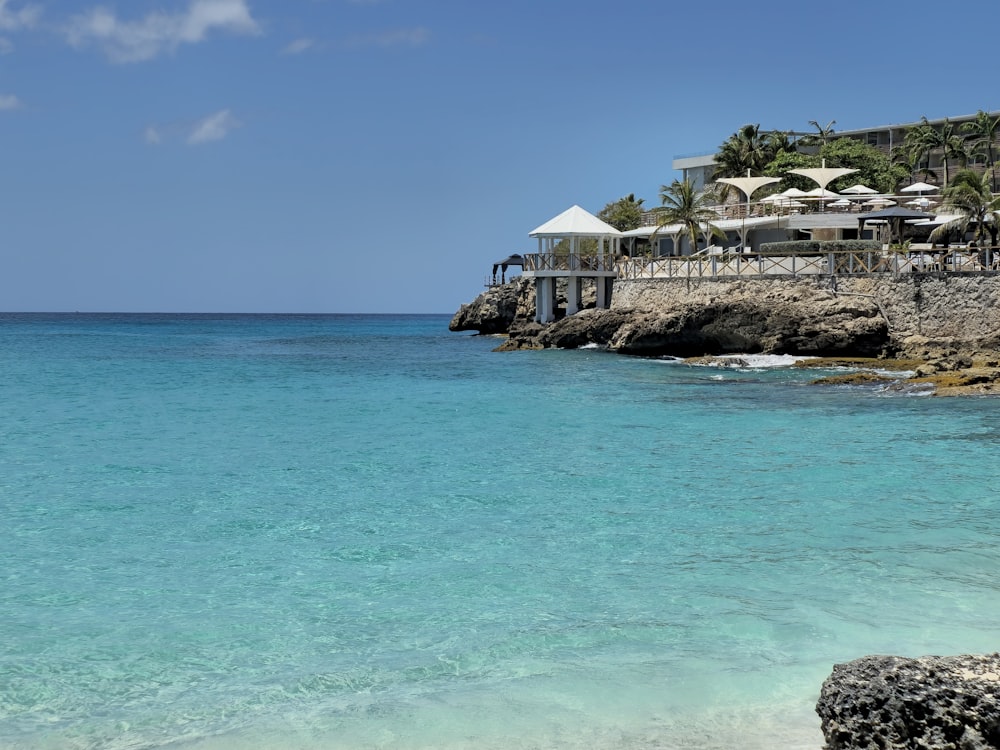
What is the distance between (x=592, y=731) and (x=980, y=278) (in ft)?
95.2

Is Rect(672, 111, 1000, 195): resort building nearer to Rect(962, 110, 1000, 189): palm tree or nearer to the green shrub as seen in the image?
Rect(962, 110, 1000, 189): palm tree

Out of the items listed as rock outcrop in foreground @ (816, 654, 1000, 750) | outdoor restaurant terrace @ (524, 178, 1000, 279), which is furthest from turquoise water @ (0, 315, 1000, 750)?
outdoor restaurant terrace @ (524, 178, 1000, 279)

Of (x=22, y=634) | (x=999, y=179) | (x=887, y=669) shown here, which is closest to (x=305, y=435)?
(x=22, y=634)

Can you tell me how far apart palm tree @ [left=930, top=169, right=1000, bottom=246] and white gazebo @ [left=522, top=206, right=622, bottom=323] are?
16.2 meters

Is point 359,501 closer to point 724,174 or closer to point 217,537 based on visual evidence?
point 217,537

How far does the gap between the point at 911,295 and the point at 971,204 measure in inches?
170

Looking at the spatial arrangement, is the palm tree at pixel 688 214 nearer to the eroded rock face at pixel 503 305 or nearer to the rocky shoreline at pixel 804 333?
the rocky shoreline at pixel 804 333

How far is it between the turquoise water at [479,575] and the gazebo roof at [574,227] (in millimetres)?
27667

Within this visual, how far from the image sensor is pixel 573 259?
47.0m

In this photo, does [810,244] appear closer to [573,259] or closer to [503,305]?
[573,259]

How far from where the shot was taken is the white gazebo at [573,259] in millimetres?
46875

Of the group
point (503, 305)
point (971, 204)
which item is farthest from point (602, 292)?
point (971, 204)

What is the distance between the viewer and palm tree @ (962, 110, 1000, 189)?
59531 mm

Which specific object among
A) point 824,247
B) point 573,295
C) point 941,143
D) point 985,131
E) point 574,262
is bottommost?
point 573,295
